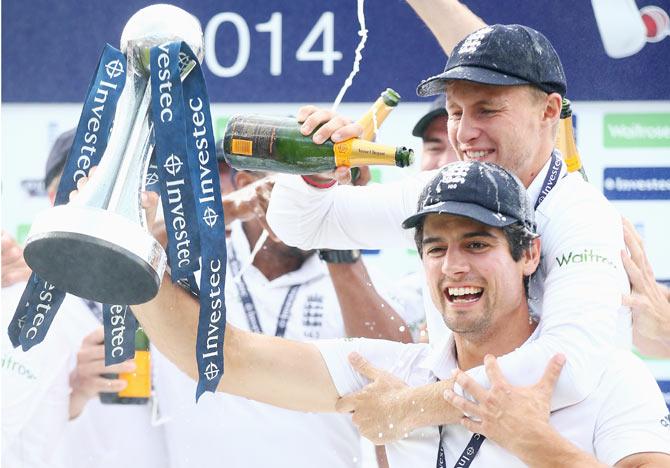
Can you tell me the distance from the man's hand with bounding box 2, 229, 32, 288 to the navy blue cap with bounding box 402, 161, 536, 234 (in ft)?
5.91

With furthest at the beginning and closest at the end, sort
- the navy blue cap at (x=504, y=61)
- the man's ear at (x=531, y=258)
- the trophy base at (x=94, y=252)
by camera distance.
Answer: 1. the navy blue cap at (x=504, y=61)
2. the man's ear at (x=531, y=258)
3. the trophy base at (x=94, y=252)

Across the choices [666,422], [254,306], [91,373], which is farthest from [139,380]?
[666,422]

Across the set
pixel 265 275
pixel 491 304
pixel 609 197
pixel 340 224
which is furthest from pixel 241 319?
pixel 491 304

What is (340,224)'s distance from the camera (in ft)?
9.01

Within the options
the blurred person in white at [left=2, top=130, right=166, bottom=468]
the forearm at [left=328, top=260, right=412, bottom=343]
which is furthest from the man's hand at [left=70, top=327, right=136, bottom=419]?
the forearm at [left=328, top=260, right=412, bottom=343]

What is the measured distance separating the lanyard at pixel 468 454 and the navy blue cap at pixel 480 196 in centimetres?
39

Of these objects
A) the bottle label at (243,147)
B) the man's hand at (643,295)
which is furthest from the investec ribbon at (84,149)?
the man's hand at (643,295)

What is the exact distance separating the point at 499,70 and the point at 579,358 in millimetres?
584

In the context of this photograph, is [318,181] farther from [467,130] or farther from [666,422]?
[666,422]

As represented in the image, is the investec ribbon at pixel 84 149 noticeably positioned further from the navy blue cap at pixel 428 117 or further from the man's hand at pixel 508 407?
the navy blue cap at pixel 428 117

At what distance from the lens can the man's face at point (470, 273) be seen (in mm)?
2244

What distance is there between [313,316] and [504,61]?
1329 mm

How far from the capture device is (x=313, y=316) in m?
3.57

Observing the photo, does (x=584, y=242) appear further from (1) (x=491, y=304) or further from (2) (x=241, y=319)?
(2) (x=241, y=319)
